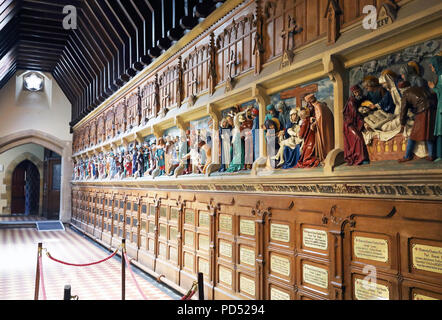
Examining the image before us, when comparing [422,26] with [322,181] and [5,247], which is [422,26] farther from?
[5,247]

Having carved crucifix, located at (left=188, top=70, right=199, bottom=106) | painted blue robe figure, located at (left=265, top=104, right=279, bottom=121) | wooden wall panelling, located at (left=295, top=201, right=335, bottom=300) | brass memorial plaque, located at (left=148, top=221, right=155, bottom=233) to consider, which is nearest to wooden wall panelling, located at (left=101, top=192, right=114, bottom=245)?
brass memorial plaque, located at (left=148, top=221, right=155, bottom=233)

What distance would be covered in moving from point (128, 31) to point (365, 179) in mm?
9219

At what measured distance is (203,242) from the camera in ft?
23.4

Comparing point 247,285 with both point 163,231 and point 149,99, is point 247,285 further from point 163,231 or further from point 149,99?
point 149,99

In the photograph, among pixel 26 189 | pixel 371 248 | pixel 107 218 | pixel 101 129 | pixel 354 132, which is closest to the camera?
pixel 371 248

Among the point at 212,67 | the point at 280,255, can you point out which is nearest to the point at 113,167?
the point at 212,67

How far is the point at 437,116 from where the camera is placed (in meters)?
3.34

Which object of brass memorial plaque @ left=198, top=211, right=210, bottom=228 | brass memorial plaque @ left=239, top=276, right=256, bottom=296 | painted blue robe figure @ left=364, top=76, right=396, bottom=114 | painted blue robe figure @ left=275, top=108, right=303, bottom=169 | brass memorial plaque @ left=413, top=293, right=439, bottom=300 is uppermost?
painted blue robe figure @ left=364, top=76, right=396, bottom=114

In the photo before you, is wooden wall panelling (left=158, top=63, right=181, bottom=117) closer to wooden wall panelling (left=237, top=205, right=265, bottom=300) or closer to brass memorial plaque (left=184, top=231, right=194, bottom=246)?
brass memorial plaque (left=184, top=231, right=194, bottom=246)

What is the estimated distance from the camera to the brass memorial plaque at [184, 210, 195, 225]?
755 centimetres

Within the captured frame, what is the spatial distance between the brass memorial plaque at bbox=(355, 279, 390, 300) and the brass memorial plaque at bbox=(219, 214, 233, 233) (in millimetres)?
2585

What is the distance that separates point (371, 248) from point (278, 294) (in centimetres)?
169

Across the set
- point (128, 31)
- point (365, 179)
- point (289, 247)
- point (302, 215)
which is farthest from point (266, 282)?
point (128, 31)

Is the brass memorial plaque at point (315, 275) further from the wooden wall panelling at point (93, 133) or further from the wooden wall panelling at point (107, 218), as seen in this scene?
the wooden wall panelling at point (93, 133)
